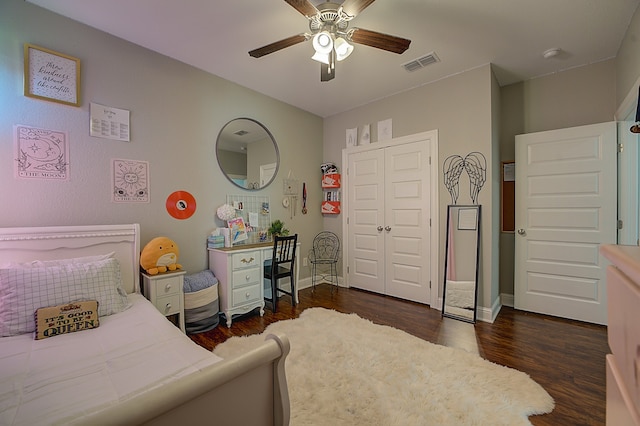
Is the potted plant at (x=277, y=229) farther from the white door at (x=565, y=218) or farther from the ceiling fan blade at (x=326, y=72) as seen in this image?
the white door at (x=565, y=218)

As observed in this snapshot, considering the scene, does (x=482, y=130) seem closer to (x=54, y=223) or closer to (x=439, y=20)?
(x=439, y=20)

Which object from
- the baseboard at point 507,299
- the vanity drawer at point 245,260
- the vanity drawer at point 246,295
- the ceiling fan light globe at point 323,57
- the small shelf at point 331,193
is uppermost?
the ceiling fan light globe at point 323,57

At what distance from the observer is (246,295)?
9.68 ft

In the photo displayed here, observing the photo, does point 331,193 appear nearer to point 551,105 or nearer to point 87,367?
point 551,105

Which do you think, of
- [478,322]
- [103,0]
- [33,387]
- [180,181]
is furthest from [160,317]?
[478,322]

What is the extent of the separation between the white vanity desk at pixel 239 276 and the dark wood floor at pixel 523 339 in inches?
6.9

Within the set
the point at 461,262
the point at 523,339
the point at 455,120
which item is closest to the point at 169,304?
the point at 461,262

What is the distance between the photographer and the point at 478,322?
113 inches

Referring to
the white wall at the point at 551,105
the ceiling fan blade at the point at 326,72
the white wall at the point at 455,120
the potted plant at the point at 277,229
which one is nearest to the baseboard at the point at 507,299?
the white wall at the point at 551,105

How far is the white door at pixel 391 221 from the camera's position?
3.43 m

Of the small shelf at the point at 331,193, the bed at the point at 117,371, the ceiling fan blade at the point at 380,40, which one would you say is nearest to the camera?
the bed at the point at 117,371

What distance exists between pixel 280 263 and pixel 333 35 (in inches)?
94.1

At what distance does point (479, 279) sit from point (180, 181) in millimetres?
3413

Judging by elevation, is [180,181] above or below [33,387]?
above
